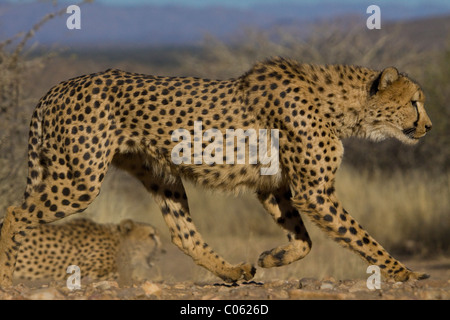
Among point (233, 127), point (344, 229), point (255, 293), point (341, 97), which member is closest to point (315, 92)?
point (341, 97)

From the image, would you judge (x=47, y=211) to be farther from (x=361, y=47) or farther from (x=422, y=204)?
(x=361, y=47)

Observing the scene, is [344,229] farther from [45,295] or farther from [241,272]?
[45,295]

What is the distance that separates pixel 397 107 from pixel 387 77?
8.8 inches

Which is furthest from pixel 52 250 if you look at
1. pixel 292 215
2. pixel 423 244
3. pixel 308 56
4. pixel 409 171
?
pixel 308 56

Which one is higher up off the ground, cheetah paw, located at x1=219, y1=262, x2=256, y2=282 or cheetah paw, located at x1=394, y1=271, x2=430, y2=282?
cheetah paw, located at x1=394, y1=271, x2=430, y2=282

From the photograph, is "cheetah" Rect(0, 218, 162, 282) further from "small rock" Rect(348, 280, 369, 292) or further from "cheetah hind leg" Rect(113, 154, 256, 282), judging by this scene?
"small rock" Rect(348, 280, 369, 292)

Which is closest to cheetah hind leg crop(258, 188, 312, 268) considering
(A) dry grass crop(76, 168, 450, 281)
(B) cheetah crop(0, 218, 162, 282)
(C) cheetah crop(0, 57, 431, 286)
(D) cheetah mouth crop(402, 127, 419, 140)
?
(C) cheetah crop(0, 57, 431, 286)

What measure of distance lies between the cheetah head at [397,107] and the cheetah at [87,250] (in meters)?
2.87

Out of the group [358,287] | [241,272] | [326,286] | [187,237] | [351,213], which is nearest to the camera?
[358,287]

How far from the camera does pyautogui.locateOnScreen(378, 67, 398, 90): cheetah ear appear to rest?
5.76 m

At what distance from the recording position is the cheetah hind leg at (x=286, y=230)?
19.4 ft

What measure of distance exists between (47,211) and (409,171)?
7.91 metres

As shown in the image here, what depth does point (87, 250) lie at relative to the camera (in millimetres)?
7945

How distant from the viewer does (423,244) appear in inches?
398
